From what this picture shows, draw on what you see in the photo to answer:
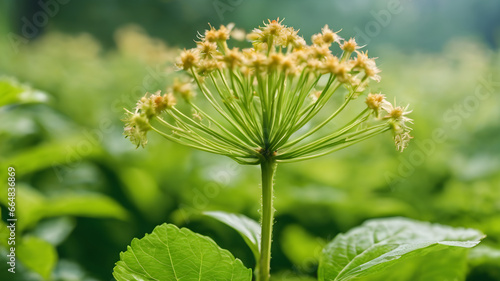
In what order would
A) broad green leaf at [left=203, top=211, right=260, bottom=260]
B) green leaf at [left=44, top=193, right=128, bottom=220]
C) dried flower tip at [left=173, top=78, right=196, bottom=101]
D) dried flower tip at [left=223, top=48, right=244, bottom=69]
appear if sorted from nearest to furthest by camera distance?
dried flower tip at [left=223, top=48, right=244, bottom=69]
dried flower tip at [left=173, top=78, right=196, bottom=101]
broad green leaf at [left=203, top=211, right=260, bottom=260]
green leaf at [left=44, top=193, right=128, bottom=220]

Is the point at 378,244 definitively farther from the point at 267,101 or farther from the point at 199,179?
the point at 199,179

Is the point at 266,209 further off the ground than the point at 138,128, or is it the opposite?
the point at 138,128

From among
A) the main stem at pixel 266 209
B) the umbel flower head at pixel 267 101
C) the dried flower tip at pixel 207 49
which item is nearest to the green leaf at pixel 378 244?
the main stem at pixel 266 209

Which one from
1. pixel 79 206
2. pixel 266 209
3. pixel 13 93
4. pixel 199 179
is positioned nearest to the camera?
pixel 266 209

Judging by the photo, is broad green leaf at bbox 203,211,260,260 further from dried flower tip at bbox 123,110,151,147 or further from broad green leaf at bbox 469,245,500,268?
broad green leaf at bbox 469,245,500,268

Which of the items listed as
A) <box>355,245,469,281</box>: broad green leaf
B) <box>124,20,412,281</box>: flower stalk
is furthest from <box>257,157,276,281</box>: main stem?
<box>355,245,469,281</box>: broad green leaf

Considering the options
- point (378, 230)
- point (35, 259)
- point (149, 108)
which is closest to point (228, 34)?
point (149, 108)

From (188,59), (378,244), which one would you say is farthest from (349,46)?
(378,244)

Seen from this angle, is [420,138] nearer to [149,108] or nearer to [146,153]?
[146,153]
